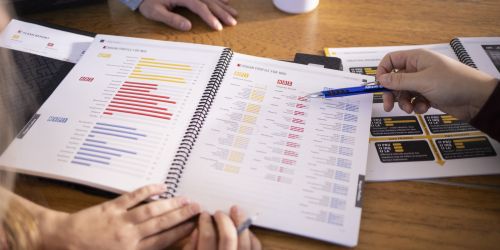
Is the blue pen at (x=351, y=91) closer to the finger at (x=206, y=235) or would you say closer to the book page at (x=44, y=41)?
the finger at (x=206, y=235)

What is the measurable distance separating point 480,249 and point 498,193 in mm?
118

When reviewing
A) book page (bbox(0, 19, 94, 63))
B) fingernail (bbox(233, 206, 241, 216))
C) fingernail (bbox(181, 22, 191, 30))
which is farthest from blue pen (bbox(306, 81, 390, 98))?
book page (bbox(0, 19, 94, 63))

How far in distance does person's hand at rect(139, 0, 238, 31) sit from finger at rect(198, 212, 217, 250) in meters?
0.53

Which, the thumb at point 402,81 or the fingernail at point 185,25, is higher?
the fingernail at point 185,25

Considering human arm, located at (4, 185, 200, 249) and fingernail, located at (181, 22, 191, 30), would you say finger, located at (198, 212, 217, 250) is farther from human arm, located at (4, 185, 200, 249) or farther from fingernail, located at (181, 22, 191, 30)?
fingernail, located at (181, 22, 191, 30)

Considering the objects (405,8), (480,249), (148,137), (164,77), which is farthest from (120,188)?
(405,8)

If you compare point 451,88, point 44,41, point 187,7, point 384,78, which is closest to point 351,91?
point 384,78

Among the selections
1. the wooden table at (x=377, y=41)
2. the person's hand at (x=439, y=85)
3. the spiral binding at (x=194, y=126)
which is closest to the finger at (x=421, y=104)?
the person's hand at (x=439, y=85)

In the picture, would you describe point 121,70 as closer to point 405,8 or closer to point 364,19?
point 364,19

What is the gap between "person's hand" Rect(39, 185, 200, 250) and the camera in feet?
1.94

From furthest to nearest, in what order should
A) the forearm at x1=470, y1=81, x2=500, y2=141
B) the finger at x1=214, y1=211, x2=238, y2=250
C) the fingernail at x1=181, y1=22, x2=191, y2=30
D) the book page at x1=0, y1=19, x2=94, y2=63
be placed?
the fingernail at x1=181, y1=22, x2=191, y2=30
the book page at x1=0, y1=19, x2=94, y2=63
the forearm at x1=470, y1=81, x2=500, y2=141
the finger at x1=214, y1=211, x2=238, y2=250

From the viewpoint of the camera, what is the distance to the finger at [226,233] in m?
0.58

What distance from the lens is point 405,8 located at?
3.49 ft

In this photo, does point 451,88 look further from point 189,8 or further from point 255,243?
point 189,8
